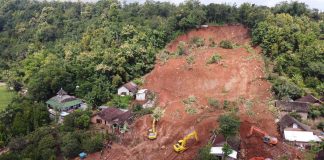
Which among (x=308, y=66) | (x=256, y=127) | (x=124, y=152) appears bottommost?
(x=124, y=152)

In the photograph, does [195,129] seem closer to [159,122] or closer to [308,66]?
[159,122]

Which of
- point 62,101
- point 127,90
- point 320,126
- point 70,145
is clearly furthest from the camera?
point 62,101

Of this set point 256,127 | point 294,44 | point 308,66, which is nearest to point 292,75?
point 308,66

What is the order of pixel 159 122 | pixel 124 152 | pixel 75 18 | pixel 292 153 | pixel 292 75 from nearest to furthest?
1. pixel 292 153
2. pixel 124 152
3. pixel 159 122
4. pixel 292 75
5. pixel 75 18

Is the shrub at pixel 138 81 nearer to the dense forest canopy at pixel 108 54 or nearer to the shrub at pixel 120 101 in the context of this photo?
the dense forest canopy at pixel 108 54

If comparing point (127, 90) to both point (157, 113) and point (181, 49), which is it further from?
point (181, 49)

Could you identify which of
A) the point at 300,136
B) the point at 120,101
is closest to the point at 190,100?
the point at 120,101

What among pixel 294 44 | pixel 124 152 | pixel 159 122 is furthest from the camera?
pixel 294 44
